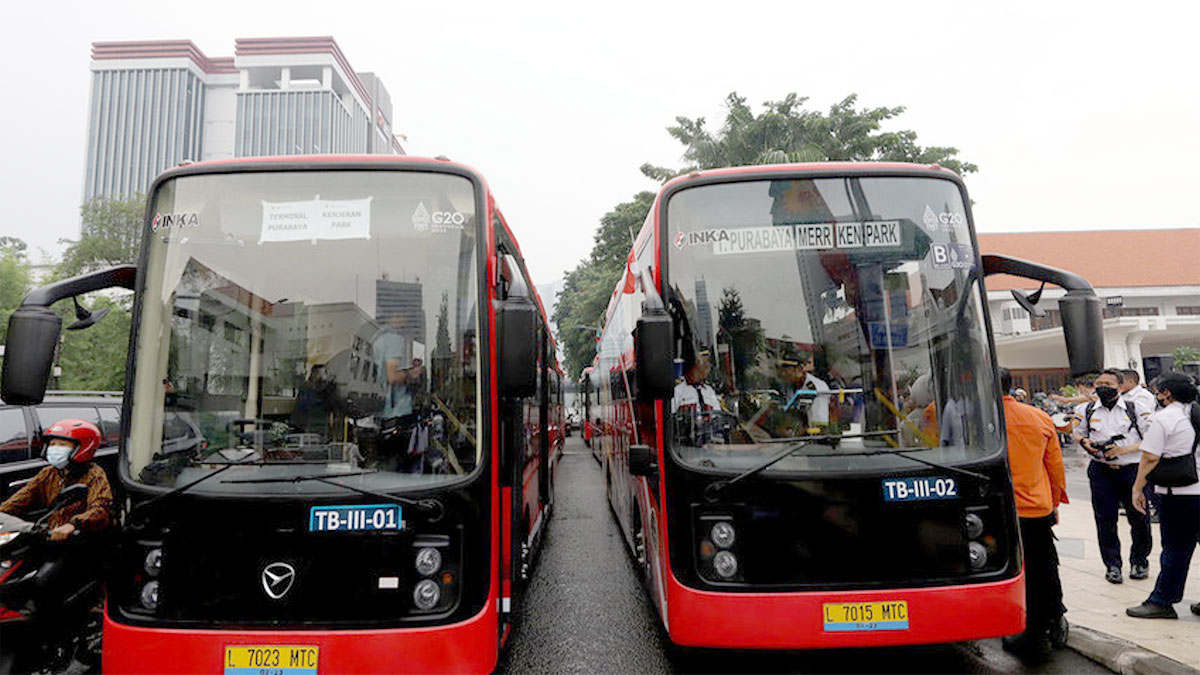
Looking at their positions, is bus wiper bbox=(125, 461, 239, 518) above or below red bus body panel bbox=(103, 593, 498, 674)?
above

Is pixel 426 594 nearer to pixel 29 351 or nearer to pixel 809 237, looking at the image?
pixel 29 351

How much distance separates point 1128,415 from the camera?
626cm

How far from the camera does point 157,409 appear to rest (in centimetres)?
348

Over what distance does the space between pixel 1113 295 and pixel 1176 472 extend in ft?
101

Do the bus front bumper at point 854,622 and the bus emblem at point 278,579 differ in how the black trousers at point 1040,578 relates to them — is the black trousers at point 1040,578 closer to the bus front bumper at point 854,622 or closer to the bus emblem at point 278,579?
the bus front bumper at point 854,622

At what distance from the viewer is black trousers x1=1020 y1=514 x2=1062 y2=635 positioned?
429cm

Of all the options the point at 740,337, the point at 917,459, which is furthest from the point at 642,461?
the point at 917,459

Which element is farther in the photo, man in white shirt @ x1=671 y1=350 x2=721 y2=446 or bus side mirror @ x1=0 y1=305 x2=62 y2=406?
man in white shirt @ x1=671 y1=350 x2=721 y2=446

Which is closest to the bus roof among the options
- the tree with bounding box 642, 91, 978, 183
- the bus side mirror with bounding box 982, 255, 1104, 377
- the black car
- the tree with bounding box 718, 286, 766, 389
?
the tree with bounding box 718, 286, 766, 389

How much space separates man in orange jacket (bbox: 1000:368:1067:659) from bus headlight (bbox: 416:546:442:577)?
361cm

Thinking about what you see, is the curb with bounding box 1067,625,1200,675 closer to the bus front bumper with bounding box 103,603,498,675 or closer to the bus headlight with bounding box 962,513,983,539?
the bus headlight with bounding box 962,513,983,539

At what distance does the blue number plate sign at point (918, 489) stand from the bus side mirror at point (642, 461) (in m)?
1.32

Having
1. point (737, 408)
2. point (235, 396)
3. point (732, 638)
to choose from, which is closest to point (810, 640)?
point (732, 638)

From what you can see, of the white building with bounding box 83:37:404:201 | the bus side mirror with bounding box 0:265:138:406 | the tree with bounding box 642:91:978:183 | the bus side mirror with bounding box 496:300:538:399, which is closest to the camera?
the bus side mirror with bounding box 0:265:138:406
